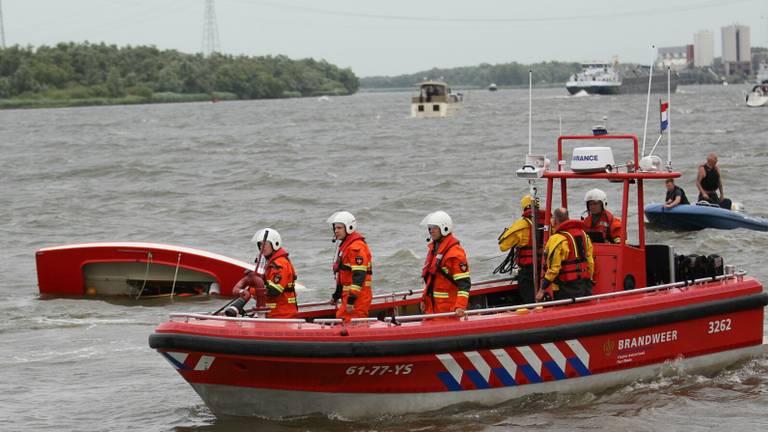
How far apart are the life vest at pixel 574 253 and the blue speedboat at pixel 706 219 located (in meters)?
9.79

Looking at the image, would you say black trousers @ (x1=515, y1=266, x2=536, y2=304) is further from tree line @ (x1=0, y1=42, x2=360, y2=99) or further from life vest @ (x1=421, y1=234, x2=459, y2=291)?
tree line @ (x1=0, y1=42, x2=360, y2=99)

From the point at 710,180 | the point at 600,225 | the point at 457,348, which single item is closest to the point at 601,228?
the point at 600,225

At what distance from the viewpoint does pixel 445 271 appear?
385 inches

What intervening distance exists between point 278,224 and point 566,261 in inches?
569

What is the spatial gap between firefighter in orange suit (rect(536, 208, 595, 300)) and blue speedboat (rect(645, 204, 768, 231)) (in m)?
9.73

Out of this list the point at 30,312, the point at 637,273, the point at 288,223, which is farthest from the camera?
the point at 288,223

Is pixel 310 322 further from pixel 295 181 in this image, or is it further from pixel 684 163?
pixel 684 163

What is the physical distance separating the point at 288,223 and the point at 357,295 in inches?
575

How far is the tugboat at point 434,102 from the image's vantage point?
8219cm

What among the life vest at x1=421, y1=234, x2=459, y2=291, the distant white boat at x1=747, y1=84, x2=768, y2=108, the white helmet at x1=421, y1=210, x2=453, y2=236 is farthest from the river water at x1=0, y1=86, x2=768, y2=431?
the distant white boat at x1=747, y1=84, x2=768, y2=108

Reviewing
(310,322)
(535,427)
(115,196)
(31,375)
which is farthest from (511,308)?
(115,196)

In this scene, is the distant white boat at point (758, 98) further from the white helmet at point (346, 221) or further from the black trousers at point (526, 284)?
the white helmet at point (346, 221)

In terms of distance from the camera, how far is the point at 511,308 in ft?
32.3

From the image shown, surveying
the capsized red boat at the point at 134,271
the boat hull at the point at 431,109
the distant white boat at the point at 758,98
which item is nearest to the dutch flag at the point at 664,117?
the capsized red boat at the point at 134,271
